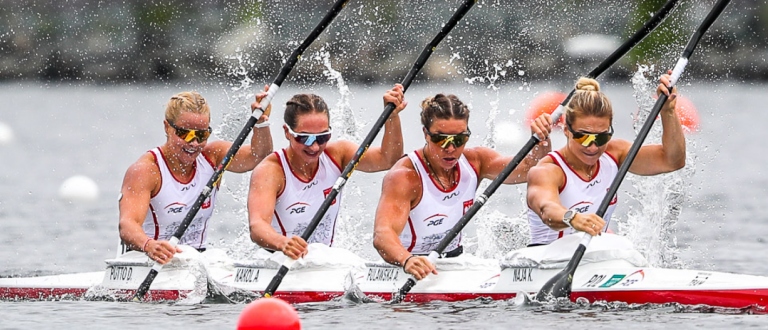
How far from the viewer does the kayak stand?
7328 mm

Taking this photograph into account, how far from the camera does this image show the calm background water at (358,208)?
7.42m

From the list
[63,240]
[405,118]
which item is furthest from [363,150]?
[405,118]

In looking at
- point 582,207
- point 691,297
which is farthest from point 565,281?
point 691,297

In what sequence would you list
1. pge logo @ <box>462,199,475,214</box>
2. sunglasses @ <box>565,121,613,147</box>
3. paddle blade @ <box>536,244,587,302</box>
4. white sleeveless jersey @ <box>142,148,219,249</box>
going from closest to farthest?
paddle blade @ <box>536,244,587,302</box> < sunglasses @ <box>565,121,613,147</box> < pge logo @ <box>462,199,475,214</box> < white sleeveless jersey @ <box>142,148,219,249</box>

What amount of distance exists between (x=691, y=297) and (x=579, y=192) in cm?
91

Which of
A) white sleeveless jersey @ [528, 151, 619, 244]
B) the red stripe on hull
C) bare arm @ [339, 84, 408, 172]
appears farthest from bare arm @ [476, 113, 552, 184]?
the red stripe on hull

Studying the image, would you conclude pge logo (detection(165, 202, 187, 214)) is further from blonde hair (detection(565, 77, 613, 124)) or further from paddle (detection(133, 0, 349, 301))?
blonde hair (detection(565, 77, 613, 124))

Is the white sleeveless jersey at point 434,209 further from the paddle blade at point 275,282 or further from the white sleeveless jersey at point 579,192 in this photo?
the paddle blade at point 275,282

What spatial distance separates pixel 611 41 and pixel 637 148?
30.9m

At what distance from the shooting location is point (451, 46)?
3491 cm

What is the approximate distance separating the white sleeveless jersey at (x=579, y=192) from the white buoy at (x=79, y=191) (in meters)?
8.91

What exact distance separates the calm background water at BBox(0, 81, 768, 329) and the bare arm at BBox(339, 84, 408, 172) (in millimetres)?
1090

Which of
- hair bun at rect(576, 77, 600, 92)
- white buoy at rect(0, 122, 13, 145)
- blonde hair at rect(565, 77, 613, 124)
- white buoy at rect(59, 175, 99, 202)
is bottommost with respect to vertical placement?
blonde hair at rect(565, 77, 613, 124)

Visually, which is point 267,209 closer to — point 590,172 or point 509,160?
point 509,160
